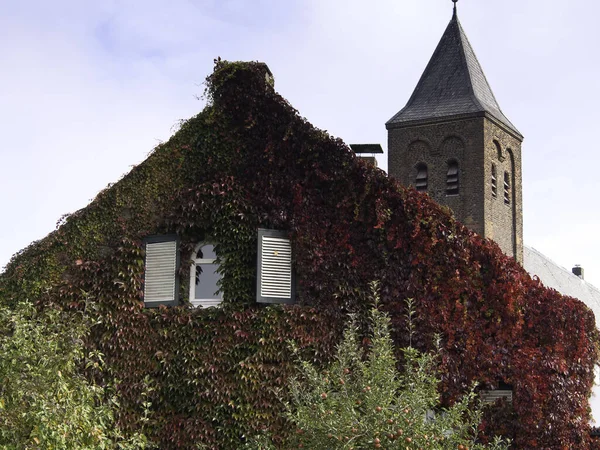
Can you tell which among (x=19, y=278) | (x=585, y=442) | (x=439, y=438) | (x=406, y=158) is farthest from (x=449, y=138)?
(x=439, y=438)

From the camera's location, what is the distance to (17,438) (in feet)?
39.3

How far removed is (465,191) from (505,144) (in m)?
3.35

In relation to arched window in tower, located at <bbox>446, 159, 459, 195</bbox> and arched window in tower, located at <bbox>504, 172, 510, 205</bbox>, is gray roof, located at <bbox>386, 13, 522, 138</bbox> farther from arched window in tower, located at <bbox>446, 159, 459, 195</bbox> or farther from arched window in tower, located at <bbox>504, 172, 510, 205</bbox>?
arched window in tower, located at <bbox>504, 172, 510, 205</bbox>

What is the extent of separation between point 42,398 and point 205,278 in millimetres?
5044

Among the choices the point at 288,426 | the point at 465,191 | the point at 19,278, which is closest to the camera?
the point at 288,426

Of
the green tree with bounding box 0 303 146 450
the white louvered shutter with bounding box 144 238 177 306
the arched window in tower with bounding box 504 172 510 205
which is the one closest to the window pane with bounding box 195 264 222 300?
the white louvered shutter with bounding box 144 238 177 306

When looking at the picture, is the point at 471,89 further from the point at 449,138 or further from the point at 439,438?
the point at 439,438

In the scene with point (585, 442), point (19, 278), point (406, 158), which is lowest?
point (585, 442)

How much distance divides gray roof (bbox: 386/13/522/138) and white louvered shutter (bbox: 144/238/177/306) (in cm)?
2069

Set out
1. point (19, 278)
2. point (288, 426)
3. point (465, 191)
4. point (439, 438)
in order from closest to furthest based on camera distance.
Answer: point (439, 438), point (288, 426), point (19, 278), point (465, 191)

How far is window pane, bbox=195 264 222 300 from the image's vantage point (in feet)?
53.7

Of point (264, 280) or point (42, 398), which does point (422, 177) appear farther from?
Result: point (42, 398)

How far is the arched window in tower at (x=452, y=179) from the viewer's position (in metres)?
34.7

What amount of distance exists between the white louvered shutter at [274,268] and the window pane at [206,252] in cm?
109
